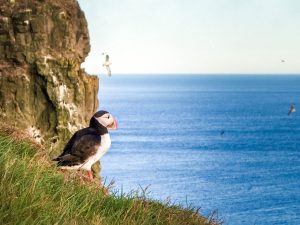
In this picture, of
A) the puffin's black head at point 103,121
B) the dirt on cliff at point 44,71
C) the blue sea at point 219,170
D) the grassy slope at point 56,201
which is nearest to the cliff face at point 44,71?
the dirt on cliff at point 44,71

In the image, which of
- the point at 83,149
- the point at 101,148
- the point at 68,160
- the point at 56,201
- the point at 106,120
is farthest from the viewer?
the point at 106,120

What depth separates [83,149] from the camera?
11.8 m

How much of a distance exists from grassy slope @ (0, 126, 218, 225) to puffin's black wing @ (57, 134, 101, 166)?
3.54 feet

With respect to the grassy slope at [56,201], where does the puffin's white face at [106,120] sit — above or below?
above

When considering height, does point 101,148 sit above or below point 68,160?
above

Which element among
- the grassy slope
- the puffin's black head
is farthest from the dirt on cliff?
the grassy slope

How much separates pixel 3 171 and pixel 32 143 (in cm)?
316

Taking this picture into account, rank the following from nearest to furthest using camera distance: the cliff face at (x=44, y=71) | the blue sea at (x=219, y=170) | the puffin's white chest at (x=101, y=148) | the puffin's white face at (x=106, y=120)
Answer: the puffin's white chest at (x=101, y=148), the puffin's white face at (x=106, y=120), the cliff face at (x=44, y=71), the blue sea at (x=219, y=170)

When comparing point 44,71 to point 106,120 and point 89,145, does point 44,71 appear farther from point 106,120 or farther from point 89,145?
point 89,145

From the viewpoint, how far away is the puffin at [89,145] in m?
11.7

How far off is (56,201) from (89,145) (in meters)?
3.87

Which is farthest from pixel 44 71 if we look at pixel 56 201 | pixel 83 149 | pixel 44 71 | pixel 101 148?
pixel 56 201

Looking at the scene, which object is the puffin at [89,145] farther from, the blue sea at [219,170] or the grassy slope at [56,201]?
the blue sea at [219,170]

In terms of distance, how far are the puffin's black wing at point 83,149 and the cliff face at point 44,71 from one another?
53577mm
